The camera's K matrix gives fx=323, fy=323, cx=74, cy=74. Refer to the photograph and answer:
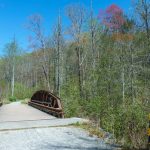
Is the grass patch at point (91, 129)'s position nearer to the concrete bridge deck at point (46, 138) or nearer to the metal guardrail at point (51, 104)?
the concrete bridge deck at point (46, 138)

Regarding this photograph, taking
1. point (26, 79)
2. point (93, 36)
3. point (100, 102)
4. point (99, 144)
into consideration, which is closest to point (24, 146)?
point (99, 144)

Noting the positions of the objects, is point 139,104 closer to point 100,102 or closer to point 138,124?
point 138,124

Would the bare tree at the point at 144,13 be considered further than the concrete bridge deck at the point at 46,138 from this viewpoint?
Yes

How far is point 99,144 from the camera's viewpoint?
296 inches

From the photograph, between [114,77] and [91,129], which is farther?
[114,77]

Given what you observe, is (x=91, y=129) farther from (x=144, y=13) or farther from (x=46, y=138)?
(x=144, y=13)

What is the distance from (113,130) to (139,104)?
0.89m

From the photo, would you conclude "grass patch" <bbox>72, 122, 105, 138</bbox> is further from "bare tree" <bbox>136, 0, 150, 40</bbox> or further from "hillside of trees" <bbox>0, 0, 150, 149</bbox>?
"bare tree" <bbox>136, 0, 150, 40</bbox>

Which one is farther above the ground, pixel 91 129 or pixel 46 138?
pixel 91 129

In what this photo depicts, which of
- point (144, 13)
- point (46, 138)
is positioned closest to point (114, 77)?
point (144, 13)

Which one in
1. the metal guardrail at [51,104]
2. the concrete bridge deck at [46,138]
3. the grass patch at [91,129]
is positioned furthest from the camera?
the metal guardrail at [51,104]

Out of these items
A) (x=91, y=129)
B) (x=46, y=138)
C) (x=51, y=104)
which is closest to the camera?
(x=46, y=138)

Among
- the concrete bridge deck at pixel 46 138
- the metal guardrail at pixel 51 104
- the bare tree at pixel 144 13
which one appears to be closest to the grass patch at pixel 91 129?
the concrete bridge deck at pixel 46 138

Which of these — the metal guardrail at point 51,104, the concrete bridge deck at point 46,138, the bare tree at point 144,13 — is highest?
the bare tree at point 144,13
